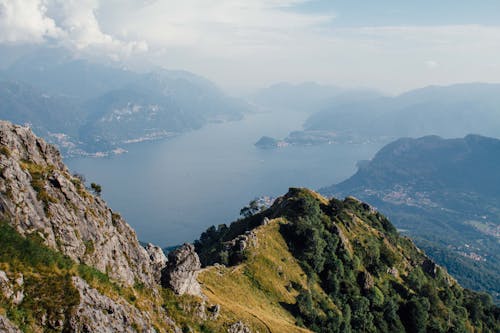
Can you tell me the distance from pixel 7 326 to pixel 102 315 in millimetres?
6516

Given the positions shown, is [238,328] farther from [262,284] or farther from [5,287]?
[5,287]

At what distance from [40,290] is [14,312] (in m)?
2.12

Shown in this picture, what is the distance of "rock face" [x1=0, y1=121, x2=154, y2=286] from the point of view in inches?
1102

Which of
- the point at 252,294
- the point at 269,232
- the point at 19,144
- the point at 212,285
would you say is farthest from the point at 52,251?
the point at 269,232

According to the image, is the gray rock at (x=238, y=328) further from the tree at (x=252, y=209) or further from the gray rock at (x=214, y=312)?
the tree at (x=252, y=209)

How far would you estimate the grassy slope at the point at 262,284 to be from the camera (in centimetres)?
4822

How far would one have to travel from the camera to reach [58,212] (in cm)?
3045

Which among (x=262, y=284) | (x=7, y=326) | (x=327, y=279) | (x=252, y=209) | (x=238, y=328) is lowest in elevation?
(x=327, y=279)

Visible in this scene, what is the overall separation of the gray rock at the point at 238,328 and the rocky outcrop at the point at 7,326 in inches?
952

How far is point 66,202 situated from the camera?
31953 mm

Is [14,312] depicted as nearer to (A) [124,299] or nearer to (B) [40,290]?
(B) [40,290]

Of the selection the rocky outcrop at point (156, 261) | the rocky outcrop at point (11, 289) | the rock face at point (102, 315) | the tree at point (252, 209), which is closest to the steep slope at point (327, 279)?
the rocky outcrop at point (156, 261)

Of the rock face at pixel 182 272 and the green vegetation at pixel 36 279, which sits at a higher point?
the green vegetation at pixel 36 279

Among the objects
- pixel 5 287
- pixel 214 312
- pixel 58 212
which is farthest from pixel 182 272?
pixel 5 287
